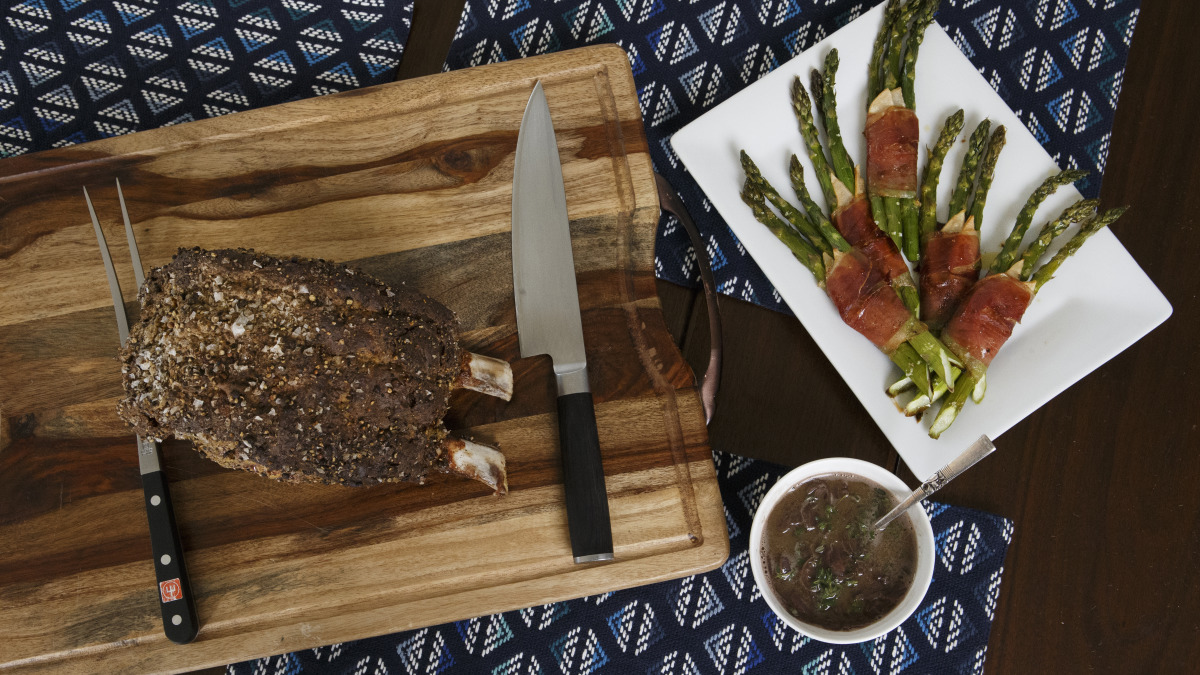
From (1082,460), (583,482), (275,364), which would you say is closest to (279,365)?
(275,364)

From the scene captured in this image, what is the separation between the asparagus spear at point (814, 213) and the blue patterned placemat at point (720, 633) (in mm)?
599

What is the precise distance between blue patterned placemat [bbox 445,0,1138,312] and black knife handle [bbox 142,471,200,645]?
1.31 metres

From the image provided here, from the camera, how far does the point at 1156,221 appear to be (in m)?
1.95

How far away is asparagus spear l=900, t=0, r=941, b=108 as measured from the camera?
183 cm

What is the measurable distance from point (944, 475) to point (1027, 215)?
725 millimetres

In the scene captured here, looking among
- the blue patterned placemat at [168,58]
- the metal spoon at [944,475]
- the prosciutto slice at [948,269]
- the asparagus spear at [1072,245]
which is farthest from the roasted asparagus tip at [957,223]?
the blue patterned placemat at [168,58]

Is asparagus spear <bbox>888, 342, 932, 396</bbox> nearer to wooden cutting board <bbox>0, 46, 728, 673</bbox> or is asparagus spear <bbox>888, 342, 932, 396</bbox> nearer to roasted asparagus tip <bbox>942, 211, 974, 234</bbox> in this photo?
roasted asparagus tip <bbox>942, 211, 974, 234</bbox>

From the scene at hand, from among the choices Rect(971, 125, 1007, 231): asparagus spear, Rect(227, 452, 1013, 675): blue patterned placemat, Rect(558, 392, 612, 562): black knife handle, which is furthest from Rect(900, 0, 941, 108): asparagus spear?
Rect(558, 392, 612, 562): black knife handle

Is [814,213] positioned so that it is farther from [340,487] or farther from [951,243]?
[340,487]

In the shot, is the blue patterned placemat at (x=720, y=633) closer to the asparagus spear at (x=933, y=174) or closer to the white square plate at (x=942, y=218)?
the white square plate at (x=942, y=218)

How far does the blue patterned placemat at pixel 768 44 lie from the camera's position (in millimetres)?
1981

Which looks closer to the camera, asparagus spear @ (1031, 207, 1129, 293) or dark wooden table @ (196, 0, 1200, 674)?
asparagus spear @ (1031, 207, 1129, 293)

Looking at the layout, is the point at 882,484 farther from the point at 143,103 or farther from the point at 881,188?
the point at 143,103

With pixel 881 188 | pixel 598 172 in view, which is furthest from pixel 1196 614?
pixel 598 172
